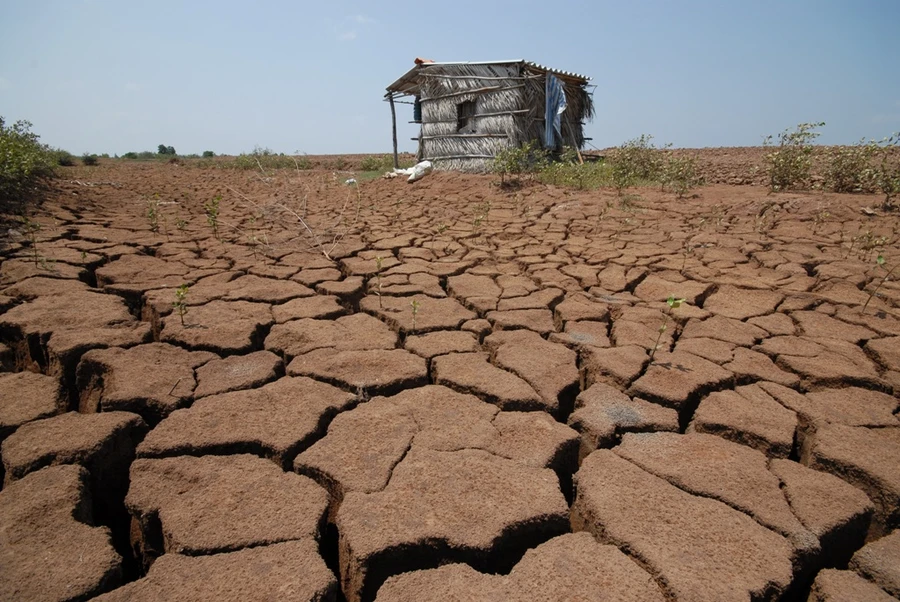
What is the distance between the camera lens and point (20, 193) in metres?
5.30

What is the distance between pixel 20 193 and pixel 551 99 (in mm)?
8465

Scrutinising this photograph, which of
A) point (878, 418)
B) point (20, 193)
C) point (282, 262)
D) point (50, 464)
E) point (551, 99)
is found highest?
point (551, 99)

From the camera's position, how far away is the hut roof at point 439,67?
9.15 metres

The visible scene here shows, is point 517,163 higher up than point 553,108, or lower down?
lower down

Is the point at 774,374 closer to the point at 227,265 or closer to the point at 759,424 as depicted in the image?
the point at 759,424

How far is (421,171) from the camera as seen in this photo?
33.2 feet

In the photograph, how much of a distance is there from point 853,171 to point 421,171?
705 cm

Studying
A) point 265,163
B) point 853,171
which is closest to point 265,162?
point 265,163

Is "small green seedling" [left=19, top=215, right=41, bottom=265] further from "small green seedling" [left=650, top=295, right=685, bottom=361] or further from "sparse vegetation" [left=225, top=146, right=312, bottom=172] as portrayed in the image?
"sparse vegetation" [left=225, top=146, right=312, bottom=172]

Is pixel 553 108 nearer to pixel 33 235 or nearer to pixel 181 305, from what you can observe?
pixel 33 235

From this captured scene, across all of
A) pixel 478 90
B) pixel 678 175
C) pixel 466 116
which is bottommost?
pixel 678 175

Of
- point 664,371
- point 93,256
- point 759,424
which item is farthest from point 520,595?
point 93,256

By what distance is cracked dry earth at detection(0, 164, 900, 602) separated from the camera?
1.16m

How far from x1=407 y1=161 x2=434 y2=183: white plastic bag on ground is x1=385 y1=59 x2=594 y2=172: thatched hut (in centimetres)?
44
